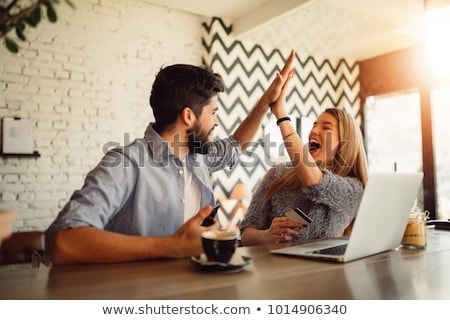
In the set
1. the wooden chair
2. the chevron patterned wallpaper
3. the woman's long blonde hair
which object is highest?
the chevron patterned wallpaper

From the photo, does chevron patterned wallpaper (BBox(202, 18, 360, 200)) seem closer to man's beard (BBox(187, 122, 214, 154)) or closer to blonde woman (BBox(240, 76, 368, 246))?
blonde woman (BBox(240, 76, 368, 246))

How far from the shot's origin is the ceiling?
13.4 feet

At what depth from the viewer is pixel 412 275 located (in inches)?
40.5

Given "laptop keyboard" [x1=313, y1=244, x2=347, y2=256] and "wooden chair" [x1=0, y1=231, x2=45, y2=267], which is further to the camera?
"wooden chair" [x1=0, y1=231, x2=45, y2=267]

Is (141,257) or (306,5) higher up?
(306,5)

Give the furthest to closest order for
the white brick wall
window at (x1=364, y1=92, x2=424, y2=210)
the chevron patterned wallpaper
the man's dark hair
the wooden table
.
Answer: window at (x1=364, y1=92, x2=424, y2=210)
the chevron patterned wallpaper
the white brick wall
the man's dark hair
the wooden table

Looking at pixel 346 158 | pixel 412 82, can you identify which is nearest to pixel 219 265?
pixel 346 158

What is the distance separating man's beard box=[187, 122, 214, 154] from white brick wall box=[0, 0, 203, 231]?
252 cm

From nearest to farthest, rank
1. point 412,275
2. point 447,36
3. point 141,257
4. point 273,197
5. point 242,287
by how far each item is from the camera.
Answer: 1. point 242,287
2. point 412,275
3. point 141,257
4. point 273,197
5. point 447,36

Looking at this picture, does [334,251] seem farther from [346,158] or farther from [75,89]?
[75,89]

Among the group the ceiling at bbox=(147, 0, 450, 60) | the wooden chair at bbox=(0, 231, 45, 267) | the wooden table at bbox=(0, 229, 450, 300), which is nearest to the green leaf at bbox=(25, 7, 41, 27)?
the wooden table at bbox=(0, 229, 450, 300)

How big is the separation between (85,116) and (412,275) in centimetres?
355

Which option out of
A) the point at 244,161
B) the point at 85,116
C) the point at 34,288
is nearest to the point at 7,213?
the point at 34,288

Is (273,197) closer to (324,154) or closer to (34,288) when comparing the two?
(324,154)
